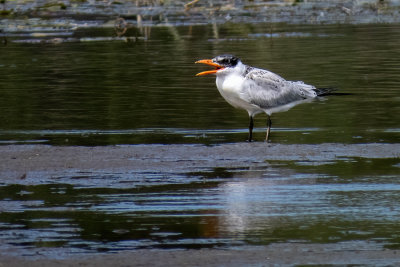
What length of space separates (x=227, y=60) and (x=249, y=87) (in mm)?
364

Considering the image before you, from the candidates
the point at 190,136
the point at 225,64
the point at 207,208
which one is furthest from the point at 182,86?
the point at 207,208

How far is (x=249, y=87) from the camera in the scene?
10703 mm

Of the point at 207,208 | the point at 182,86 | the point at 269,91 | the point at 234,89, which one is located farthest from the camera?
the point at 182,86

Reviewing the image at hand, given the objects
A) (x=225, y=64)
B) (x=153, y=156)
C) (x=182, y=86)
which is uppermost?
(x=225, y=64)

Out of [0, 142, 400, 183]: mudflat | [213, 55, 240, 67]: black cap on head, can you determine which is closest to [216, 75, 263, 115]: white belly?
[213, 55, 240, 67]: black cap on head

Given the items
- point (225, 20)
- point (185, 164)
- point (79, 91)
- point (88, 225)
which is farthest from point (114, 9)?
point (88, 225)

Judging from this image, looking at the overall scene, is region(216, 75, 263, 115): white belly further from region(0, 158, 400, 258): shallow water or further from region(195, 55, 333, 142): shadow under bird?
region(0, 158, 400, 258): shallow water

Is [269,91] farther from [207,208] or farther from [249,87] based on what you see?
[207,208]

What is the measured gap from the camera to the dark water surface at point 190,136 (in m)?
6.64

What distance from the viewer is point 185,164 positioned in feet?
30.2

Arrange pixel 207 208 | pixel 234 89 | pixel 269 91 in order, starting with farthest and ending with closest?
1. pixel 269 91
2. pixel 234 89
3. pixel 207 208

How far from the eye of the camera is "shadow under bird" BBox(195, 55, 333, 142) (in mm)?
10695

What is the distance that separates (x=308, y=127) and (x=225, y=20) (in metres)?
18.2

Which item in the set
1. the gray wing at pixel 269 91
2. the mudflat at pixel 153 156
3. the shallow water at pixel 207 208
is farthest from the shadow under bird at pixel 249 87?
the shallow water at pixel 207 208
